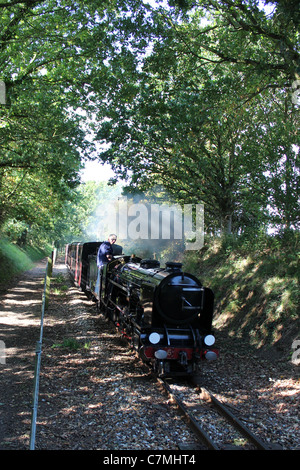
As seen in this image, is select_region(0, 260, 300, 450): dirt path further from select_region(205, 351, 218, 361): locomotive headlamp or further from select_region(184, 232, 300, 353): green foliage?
select_region(184, 232, 300, 353): green foliage

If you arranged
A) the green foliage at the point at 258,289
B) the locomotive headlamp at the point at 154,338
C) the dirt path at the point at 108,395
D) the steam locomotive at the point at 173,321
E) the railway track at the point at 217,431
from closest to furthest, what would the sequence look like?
the railway track at the point at 217,431, the dirt path at the point at 108,395, the locomotive headlamp at the point at 154,338, the steam locomotive at the point at 173,321, the green foliage at the point at 258,289

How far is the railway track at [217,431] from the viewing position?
4.47m

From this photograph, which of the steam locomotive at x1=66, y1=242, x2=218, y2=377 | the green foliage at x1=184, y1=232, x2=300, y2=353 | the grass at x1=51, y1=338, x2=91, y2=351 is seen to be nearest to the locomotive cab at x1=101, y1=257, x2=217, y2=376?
the steam locomotive at x1=66, y1=242, x2=218, y2=377

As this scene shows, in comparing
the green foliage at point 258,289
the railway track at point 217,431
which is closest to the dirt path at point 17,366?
the railway track at point 217,431

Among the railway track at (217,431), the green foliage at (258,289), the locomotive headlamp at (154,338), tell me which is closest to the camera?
the railway track at (217,431)

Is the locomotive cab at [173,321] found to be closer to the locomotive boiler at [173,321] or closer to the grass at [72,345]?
the locomotive boiler at [173,321]

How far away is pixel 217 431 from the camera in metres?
4.88

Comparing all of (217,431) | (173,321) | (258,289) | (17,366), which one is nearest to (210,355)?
(173,321)

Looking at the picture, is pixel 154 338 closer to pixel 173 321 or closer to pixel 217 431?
pixel 173 321

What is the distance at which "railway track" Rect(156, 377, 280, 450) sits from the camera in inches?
176

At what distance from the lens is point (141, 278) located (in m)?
7.96

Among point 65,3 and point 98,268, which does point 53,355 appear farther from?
point 65,3

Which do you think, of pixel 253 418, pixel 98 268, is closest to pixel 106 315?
pixel 98 268

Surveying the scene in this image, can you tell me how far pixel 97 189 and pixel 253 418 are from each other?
8586 centimetres
